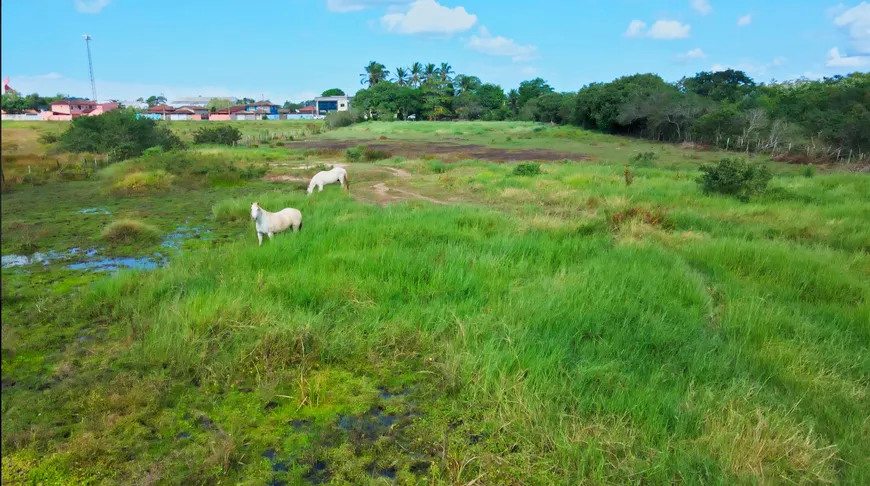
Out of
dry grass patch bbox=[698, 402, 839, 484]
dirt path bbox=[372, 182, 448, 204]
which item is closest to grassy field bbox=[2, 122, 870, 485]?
dry grass patch bbox=[698, 402, 839, 484]

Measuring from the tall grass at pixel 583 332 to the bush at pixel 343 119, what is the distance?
5899 centimetres

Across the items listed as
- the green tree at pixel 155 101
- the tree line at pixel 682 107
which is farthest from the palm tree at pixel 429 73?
the green tree at pixel 155 101

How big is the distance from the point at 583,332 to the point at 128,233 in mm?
8311

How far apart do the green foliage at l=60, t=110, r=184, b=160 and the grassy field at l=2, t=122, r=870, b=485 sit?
15531 mm

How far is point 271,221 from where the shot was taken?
8.79 meters

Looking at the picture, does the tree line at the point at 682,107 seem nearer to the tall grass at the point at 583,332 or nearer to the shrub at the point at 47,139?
the tall grass at the point at 583,332

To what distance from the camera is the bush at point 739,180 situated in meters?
13.0

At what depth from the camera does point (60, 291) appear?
6.75 m

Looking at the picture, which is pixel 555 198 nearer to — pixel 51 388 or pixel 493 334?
pixel 493 334

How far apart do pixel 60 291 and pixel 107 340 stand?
2.04 metres

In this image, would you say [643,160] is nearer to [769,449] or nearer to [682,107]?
[682,107]

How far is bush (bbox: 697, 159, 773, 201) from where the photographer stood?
1297cm

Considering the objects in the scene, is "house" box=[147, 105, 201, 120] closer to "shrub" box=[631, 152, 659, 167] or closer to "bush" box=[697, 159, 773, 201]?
"shrub" box=[631, 152, 659, 167]

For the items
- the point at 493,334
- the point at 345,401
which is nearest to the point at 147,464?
the point at 345,401
